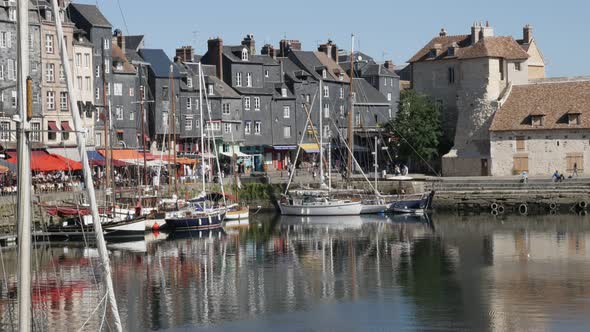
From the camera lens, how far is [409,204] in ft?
236

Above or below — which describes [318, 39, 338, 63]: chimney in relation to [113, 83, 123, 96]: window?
above

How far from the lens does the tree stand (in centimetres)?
8444

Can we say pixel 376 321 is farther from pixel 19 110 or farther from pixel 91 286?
pixel 19 110

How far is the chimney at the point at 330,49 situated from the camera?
105125mm

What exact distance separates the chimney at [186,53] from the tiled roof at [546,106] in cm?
2599

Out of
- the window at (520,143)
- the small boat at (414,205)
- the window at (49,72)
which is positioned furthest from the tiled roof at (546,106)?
the window at (49,72)

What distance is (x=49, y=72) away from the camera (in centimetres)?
7281

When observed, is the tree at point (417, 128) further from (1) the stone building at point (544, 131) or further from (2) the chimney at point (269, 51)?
(2) the chimney at point (269, 51)

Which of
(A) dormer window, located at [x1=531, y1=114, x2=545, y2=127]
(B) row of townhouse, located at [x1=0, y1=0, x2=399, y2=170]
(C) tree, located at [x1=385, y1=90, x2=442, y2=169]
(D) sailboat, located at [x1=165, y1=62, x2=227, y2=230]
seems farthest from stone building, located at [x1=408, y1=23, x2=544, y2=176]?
(D) sailboat, located at [x1=165, y1=62, x2=227, y2=230]

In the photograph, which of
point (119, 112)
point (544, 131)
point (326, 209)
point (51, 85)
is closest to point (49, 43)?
point (51, 85)

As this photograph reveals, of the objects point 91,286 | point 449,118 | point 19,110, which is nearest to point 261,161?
point 449,118

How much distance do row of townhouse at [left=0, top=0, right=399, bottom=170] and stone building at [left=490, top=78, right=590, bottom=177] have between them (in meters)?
12.9

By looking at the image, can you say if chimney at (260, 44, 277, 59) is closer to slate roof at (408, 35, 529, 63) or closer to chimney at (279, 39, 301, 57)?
chimney at (279, 39, 301, 57)

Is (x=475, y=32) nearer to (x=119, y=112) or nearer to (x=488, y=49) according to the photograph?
(x=488, y=49)
